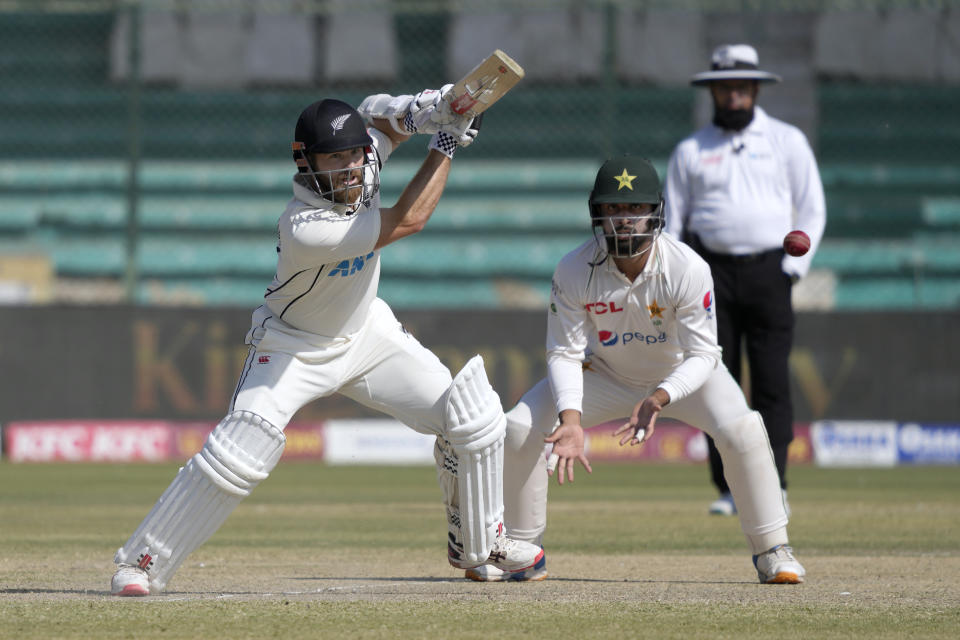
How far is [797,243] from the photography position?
5992 millimetres

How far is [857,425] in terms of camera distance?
1110 cm

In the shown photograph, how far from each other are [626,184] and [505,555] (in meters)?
1.20

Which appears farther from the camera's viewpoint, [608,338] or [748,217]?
[748,217]

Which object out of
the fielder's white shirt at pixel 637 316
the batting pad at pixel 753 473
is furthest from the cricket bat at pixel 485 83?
the batting pad at pixel 753 473

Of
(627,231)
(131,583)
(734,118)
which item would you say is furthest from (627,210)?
(734,118)

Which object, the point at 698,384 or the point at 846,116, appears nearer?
the point at 698,384

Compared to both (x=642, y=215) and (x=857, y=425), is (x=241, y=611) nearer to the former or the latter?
(x=642, y=215)

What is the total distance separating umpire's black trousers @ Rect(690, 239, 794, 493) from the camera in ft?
22.4

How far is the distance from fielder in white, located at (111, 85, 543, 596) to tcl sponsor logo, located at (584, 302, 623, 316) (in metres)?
0.47

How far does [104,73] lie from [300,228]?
11.3m

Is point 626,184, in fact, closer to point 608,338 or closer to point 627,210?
point 627,210

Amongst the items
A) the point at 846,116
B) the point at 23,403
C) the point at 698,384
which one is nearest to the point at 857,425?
the point at 846,116

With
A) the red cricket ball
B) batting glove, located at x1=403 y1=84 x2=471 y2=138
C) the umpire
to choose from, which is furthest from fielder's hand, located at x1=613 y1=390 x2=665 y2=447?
the umpire

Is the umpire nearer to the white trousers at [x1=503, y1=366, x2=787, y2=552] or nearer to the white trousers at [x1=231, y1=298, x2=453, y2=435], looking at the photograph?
the white trousers at [x1=503, y1=366, x2=787, y2=552]
